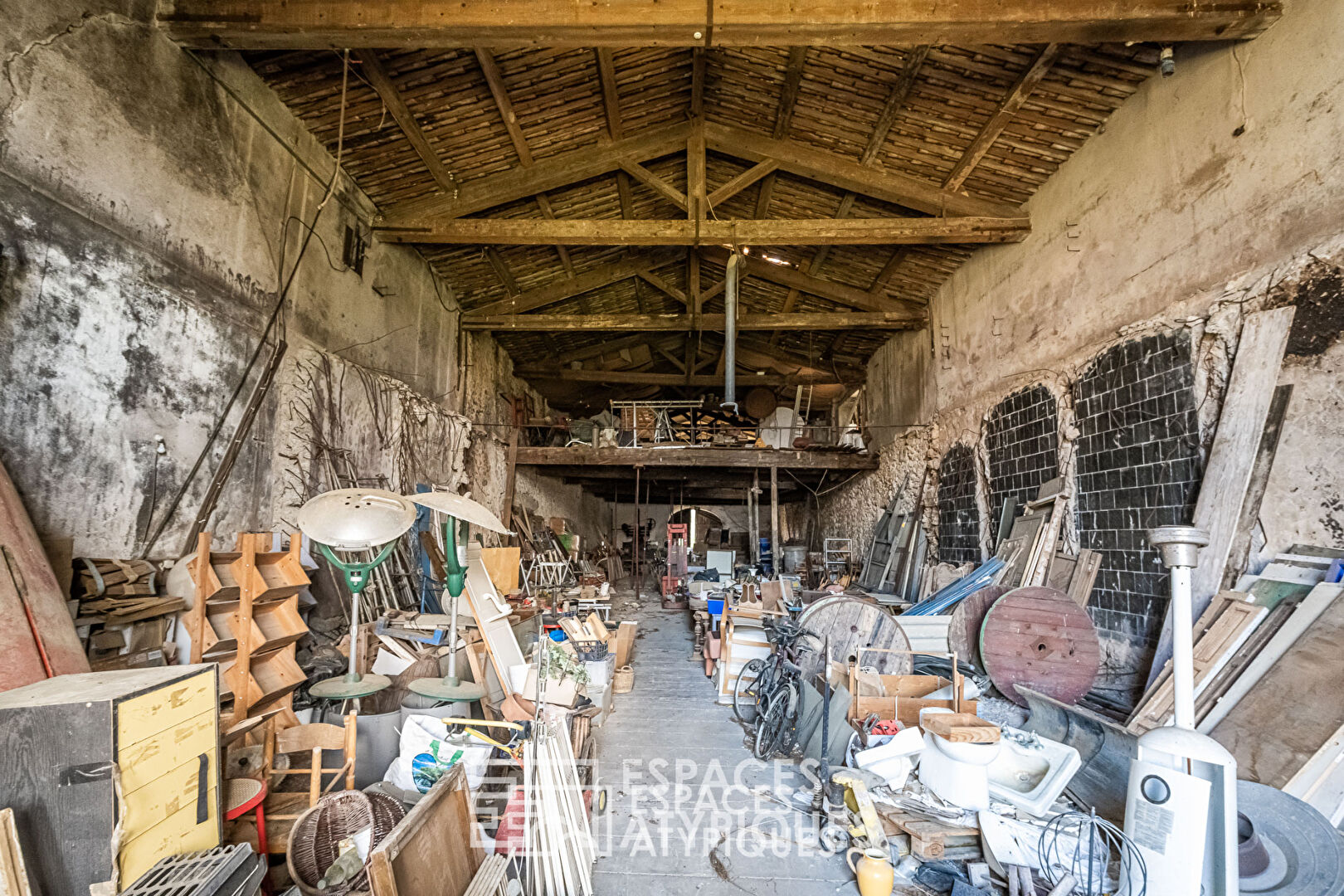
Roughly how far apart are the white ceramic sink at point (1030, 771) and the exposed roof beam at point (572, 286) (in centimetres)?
793

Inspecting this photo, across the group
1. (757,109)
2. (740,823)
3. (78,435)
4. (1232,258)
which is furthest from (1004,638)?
(78,435)

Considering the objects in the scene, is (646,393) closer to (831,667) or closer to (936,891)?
(831,667)

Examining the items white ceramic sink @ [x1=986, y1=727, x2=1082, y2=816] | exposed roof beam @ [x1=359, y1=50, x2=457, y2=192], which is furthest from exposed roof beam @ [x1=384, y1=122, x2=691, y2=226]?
white ceramic sink @ [x1=986, y1=727, x2=1082, y2=816]

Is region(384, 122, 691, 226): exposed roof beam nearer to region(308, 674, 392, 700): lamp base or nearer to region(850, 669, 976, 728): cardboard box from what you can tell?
region(308, 674, 392, 700): lamp base

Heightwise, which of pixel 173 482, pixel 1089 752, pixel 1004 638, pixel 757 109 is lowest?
pixel 1089 752

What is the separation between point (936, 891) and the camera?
2.72 metres

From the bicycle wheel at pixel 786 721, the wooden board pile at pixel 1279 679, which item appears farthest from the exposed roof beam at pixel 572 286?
the wooden board pile at pixel 1279 679

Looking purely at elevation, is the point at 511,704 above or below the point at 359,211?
below

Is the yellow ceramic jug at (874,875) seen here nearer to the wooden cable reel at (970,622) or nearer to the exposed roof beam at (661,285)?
the wooden cable reel at (970,622)

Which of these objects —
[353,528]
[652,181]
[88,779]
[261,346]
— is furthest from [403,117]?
[88,779]

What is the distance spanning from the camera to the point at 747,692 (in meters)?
5.30

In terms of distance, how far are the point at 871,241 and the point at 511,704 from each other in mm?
6147

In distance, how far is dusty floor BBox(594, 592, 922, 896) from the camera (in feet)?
9.30

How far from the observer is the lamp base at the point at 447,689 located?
3546 millimetres
